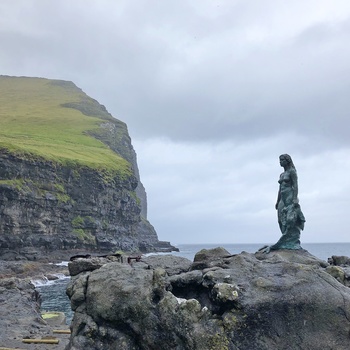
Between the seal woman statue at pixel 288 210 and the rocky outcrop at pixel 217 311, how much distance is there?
6564mm

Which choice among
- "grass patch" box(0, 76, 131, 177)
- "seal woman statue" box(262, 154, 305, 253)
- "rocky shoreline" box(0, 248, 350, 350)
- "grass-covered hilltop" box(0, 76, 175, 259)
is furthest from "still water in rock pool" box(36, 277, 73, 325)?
"grass patch" box(0, 76, 131, 177)

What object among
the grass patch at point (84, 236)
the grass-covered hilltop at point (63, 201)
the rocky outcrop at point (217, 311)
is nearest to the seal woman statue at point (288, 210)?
the rocky outcrop at point (217, 311)

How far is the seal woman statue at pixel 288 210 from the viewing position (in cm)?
2136

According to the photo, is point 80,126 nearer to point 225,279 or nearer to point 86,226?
point 86,226

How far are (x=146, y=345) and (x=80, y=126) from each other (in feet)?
619

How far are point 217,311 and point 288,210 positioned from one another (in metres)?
9.47

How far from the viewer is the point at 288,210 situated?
71.5 feet

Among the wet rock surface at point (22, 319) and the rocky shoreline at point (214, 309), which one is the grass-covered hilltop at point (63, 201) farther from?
the rocky shoreline at point (214, 309)

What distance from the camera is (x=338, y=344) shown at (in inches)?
512

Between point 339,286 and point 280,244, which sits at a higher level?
point 280,244

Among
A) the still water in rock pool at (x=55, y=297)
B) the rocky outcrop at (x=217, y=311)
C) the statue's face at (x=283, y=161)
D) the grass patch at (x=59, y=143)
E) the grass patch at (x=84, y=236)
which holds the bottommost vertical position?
the still water in rock pool at (x=55, y=297)

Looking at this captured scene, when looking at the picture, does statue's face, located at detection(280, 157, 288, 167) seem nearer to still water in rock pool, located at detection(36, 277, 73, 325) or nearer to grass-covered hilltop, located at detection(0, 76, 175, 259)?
still water in rock pool, located at detection(36, 277, 73, 325)

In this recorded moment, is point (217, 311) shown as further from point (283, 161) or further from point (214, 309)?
point (283, 161)

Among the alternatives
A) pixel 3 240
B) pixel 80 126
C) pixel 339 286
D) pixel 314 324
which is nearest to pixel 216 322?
pixel 314 324
